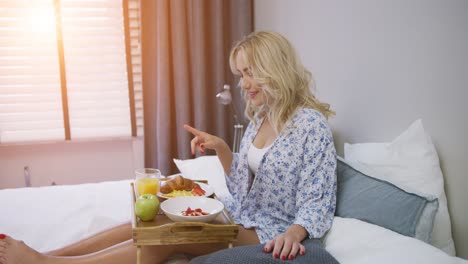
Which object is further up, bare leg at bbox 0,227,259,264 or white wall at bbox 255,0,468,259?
white wall at bbox 255,0,468,259

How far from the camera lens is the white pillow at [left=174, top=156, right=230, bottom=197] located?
2.08 m

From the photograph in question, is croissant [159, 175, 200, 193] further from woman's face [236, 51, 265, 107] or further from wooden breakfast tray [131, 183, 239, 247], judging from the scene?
woman's face [236, 51, 265, 107]

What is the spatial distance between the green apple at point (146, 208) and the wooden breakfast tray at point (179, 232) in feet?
0.06

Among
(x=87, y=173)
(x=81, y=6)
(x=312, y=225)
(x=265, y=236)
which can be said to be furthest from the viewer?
(x=87, y=173)

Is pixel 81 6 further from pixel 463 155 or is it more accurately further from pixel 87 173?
pixel 463 155

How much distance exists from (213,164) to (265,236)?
0.94m

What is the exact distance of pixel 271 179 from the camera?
1.46m

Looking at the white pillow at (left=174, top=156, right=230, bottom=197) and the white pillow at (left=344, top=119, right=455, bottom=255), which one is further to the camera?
the white pillow at (left=174, top=156, right=230, bottom=197)

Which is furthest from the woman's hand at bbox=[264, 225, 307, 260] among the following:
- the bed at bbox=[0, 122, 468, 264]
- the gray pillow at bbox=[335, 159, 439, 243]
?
the gray pillow at bbox=[335, 159, 439, 243]

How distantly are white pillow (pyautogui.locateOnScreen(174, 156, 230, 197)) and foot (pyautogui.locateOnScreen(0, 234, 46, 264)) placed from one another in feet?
3.03

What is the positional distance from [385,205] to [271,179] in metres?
0.41

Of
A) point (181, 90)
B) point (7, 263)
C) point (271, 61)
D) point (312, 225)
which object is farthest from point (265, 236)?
point (181, 90)

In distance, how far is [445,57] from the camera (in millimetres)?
1280

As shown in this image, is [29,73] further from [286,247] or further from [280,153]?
[286,247]
